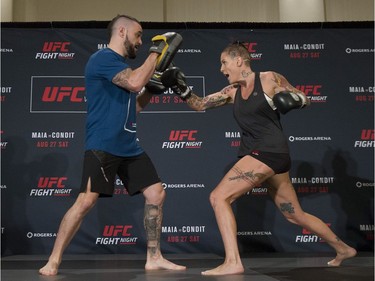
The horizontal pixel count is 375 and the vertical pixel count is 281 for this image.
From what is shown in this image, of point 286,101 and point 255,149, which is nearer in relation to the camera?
point 286,101

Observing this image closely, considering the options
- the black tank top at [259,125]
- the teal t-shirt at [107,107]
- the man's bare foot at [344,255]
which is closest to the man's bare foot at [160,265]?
the teal t-shirt at [107,107]

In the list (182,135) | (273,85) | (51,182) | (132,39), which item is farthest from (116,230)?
Answer: (273,85)

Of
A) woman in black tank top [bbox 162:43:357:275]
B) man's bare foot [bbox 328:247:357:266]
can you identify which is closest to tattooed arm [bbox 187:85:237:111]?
woman in black tank top [bbox 162:43:357:275]

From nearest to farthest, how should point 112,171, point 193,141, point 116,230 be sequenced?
point 112,171 → point 116,230 → point 193,141

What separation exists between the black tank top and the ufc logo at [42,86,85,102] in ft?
6.73

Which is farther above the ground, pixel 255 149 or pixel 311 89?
pixel 311 89

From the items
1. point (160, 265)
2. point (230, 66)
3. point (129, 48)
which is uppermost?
point (129, 48)

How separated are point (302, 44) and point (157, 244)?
8.56ft

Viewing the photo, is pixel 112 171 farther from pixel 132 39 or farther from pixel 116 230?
A: pixel 116 230

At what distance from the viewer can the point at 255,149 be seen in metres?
3.23

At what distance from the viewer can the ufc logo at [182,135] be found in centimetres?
481

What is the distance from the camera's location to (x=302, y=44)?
16.2ft

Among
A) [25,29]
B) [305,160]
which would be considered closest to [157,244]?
[305,160]

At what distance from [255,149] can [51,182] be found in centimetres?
227
